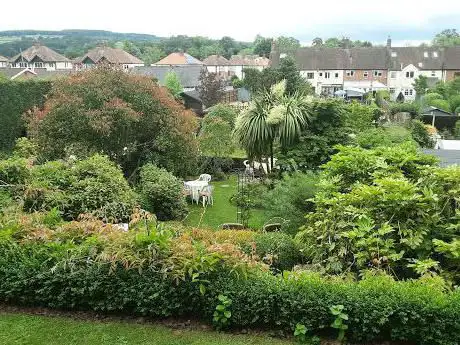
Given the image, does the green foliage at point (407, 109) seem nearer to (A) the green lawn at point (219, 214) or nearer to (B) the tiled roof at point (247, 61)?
(A) the green lawn at point (219, 214)

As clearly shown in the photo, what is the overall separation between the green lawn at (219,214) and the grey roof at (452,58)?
137 feet

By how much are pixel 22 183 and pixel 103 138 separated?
11.5 feet

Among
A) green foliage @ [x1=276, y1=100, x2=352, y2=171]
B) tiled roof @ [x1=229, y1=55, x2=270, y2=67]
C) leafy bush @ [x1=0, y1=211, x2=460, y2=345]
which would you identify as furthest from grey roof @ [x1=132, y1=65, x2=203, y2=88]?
leafy bush @ [x1=0, y1=211, x2=460, y2=345]

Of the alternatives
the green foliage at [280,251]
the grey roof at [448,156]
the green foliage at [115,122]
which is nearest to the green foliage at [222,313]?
the green foliage at [280,251]

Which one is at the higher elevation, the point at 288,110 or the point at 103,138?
the point at 288,110

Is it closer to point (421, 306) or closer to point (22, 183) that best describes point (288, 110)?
point (22, 183)

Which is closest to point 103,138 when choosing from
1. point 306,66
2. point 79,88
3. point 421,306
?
point 79,88

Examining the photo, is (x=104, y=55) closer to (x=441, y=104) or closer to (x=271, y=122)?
(x=441, y=104)

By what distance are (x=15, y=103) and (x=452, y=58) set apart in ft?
148

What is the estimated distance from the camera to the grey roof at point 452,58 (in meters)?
47.3

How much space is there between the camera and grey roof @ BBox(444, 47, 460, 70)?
47281mm

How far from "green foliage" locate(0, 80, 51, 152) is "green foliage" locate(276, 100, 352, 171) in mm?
11334

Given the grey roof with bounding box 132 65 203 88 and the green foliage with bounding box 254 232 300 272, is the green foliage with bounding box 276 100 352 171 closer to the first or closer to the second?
the green foliage with bounding box 254 232 300 272

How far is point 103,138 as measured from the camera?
477 inches
